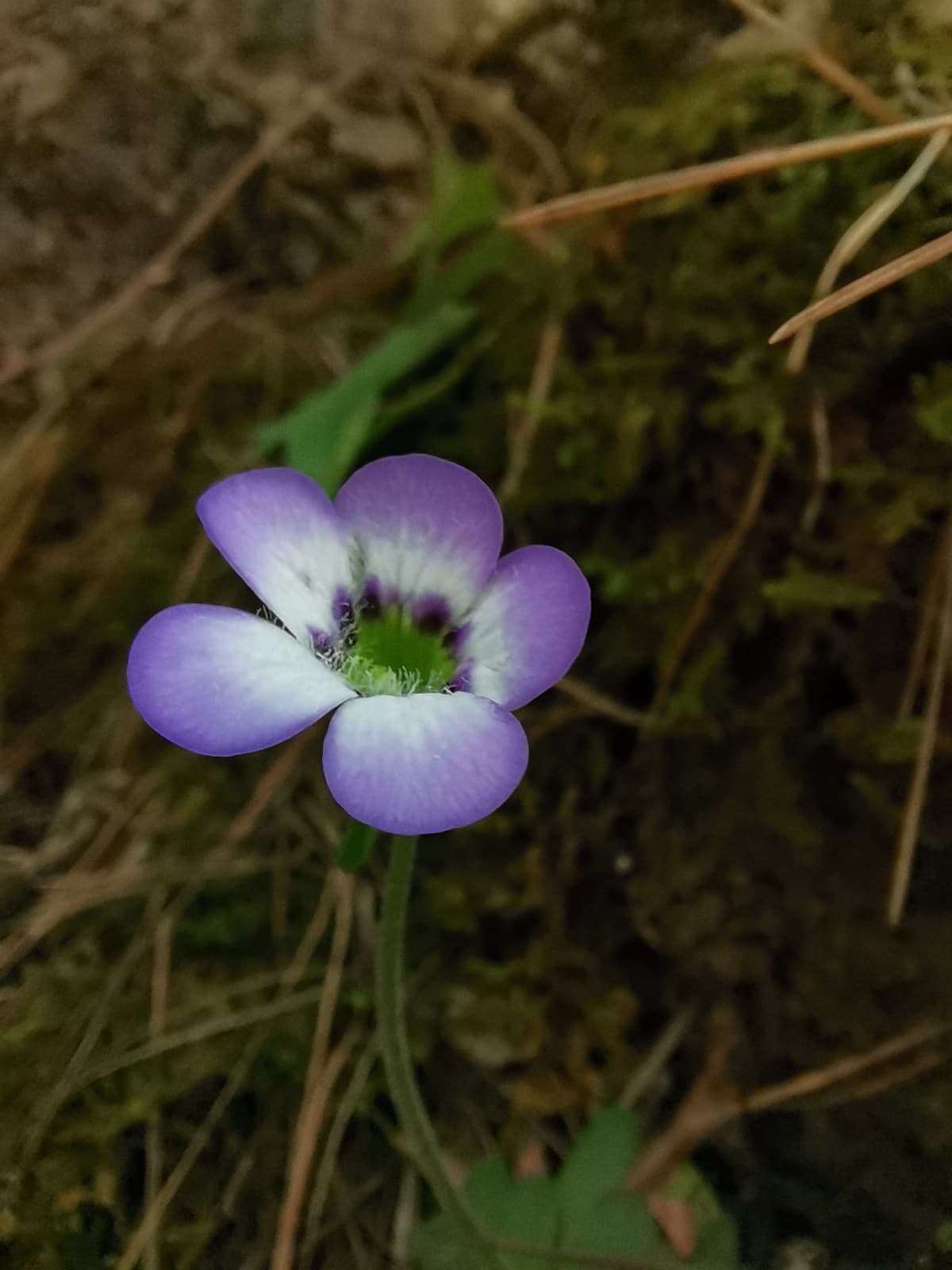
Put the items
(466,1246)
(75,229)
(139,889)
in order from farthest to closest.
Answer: (75,229)
(139,889)
(466,1246)

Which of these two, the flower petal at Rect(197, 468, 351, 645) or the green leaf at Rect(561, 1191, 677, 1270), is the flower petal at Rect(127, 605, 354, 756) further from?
the green leaf at Rect(561, 1191, 677, 1270)

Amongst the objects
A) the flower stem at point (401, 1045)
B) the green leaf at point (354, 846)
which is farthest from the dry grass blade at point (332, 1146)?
the green leaf at point (354, 846)

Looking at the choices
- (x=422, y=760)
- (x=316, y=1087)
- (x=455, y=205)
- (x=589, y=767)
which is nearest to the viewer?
(x=422, y=760)

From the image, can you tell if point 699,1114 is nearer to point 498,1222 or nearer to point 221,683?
point 498,1222

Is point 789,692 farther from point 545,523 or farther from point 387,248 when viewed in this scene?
point 387,248

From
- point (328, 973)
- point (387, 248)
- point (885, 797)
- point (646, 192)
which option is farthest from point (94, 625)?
point (885, 797)

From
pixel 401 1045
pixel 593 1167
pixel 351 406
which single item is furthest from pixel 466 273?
pixel 593 1167
